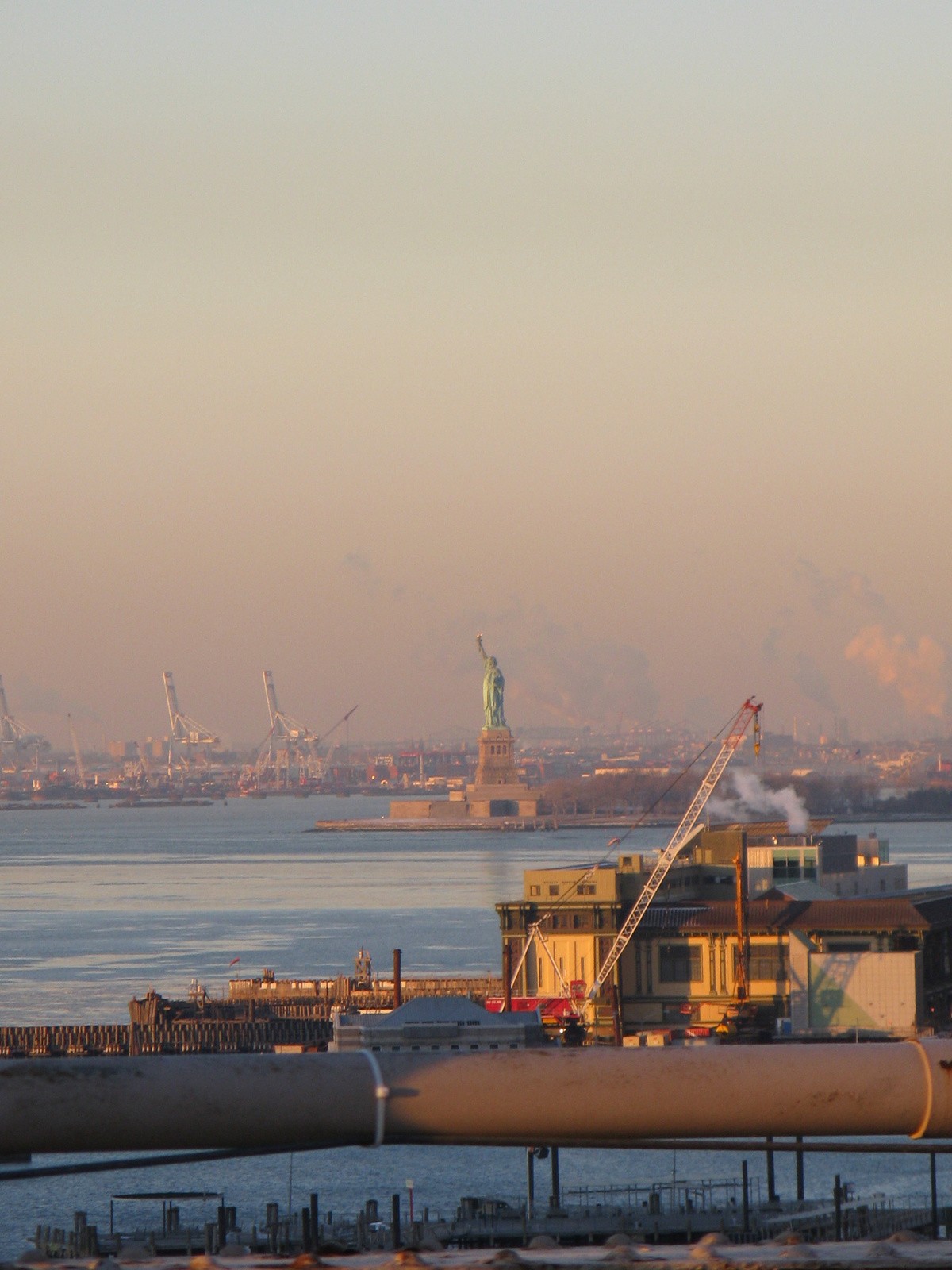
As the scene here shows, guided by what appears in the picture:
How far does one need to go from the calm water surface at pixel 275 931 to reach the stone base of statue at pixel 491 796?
820cm

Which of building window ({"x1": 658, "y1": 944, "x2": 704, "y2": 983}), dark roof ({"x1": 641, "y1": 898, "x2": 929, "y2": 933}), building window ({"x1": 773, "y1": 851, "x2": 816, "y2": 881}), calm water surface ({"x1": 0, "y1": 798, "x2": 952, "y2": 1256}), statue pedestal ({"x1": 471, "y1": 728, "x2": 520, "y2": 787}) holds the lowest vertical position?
calm water surface ({"x1": 0, "y1": 798, "x2": 952, "y2": 1256})

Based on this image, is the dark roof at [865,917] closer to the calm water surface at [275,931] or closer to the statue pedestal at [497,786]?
the calm water surface at [275,931]

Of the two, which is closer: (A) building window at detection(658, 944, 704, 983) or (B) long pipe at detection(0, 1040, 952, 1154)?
(B) long pipe at detection(0, 1040, 952, 1154)

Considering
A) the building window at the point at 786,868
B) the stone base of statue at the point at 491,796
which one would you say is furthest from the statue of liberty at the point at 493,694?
the building window at the point at 786,868

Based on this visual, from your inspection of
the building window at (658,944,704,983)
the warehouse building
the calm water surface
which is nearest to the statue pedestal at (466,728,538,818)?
the calm water surface

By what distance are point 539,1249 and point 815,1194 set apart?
1266 centimetres

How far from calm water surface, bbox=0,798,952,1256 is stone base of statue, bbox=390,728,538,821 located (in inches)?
323

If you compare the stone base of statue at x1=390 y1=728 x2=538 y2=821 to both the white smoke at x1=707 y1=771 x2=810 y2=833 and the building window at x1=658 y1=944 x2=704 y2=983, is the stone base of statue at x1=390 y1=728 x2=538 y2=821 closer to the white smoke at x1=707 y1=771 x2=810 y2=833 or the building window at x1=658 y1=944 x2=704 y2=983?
the white smoke at x1=707 y1=771 x2=810 y2=833

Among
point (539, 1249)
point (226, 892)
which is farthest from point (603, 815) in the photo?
point (539, 1249)

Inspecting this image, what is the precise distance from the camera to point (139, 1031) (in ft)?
77.5

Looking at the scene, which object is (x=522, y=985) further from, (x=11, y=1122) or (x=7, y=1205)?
(x=11, y=1122)

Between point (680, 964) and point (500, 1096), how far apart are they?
71.0 feet

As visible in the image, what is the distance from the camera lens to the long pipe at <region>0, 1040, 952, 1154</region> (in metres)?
1.60

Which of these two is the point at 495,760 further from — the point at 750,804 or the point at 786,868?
the point at 786,868
